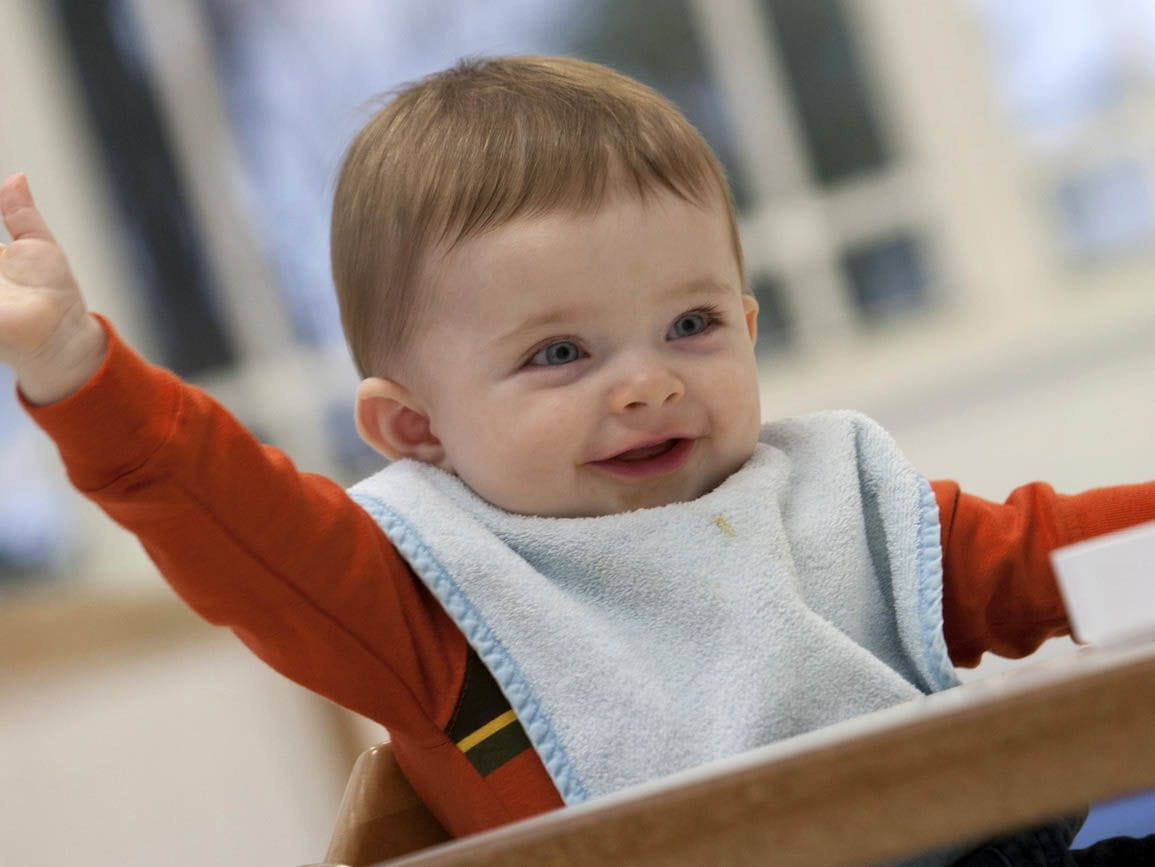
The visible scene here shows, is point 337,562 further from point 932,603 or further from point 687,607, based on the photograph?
point 932,603

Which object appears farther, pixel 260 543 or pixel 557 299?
Answer: pixel 557 299

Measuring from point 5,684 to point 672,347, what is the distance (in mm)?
2078

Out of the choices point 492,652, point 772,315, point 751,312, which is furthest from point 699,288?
point 772,315

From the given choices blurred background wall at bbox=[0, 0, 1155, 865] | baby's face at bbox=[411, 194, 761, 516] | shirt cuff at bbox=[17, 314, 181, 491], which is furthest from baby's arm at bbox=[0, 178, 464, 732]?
blurred background wall at bbox=[0, 0, 1155, 865]

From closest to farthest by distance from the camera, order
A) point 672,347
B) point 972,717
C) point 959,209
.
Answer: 1. point 972,717
2. point 672,347
3. point 959,209

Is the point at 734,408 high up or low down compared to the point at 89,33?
down

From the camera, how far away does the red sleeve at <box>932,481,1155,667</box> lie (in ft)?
3.14

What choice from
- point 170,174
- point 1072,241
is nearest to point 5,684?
point 170,174

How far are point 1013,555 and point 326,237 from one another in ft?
7.75

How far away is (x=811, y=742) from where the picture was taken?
42 centimetres

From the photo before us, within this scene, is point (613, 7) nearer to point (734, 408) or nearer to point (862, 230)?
point (862, 230)

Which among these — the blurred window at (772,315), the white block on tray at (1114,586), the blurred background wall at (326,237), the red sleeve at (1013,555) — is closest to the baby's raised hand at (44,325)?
the white block on tray at (1114,586)

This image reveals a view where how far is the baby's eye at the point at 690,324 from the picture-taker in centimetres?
94

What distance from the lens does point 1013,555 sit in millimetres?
959
